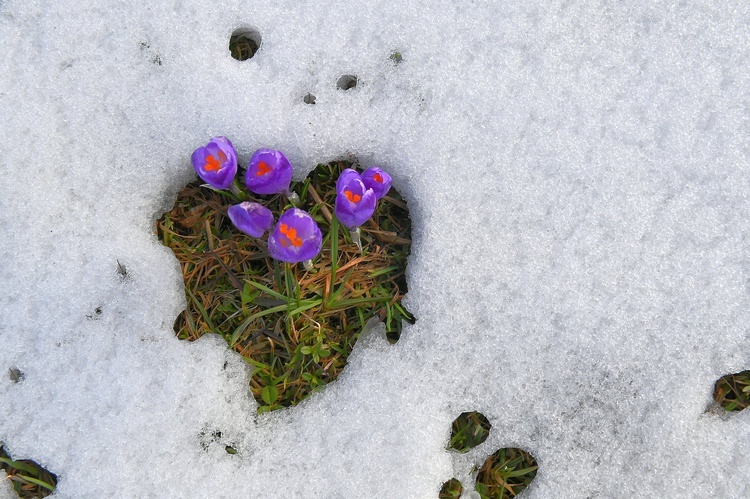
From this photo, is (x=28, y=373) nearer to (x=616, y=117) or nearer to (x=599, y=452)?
(x=599, y=452)

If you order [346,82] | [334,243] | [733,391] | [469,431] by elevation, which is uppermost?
[346,82]

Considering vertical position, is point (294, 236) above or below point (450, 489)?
above

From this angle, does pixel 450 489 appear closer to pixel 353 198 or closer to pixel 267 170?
pixel 353 198

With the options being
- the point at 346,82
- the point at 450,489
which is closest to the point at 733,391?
the point at 450,489

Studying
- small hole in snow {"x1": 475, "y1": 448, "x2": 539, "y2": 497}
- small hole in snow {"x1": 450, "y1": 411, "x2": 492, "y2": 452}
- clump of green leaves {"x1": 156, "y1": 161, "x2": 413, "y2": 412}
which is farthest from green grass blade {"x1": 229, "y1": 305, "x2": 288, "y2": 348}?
small hole in snow {"x1": 475, "y1": 448, "x2": 539, "y2": 497}

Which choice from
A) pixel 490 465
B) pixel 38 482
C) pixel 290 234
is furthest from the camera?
pixel 490 465

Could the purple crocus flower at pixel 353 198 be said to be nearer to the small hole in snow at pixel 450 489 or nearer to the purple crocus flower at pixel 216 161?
the purple crocus flower at pixel 216 161
